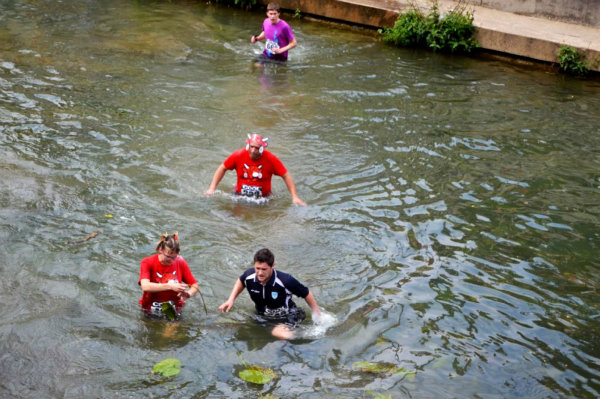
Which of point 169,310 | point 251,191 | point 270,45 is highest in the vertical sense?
point 270,45

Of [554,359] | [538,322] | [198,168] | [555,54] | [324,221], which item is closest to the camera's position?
[554,359]

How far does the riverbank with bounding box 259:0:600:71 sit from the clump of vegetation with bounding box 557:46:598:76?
14 centimetres

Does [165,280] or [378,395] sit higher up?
[165,280]

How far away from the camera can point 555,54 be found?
17297mm

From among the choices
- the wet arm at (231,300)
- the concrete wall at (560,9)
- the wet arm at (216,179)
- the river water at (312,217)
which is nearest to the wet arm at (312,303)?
the river water at (312,217)

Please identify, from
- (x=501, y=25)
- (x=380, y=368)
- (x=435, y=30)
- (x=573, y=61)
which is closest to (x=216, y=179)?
(x=380, y=368)

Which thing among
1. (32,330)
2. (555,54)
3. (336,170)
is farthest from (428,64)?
(32,330)

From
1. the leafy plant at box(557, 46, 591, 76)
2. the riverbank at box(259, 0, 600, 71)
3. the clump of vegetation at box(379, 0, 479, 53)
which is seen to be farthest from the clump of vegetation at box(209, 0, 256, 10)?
the leafy plant at box(557, 46, 591, 76)

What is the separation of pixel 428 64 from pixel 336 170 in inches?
261

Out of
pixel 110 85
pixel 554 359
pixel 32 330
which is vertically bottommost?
pixel 32 330

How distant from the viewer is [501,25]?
60.8ft

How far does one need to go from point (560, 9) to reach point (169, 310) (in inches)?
595

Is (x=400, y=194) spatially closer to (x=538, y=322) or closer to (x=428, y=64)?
(x=538, y=322)

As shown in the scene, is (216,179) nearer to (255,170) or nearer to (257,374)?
(255,170)
